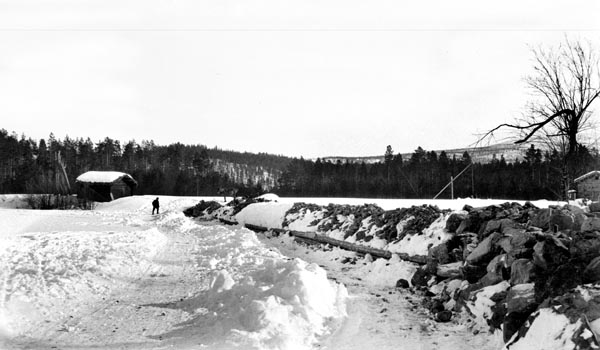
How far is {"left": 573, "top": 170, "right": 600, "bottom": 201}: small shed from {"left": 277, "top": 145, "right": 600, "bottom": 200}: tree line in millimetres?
33141

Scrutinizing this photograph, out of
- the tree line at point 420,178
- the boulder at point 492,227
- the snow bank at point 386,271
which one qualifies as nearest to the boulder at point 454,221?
the boulder at point 492,227

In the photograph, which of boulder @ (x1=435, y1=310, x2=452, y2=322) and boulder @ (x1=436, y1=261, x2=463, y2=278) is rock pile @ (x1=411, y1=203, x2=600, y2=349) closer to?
boulder @ (x1=436, y1=261, x2=463, y2=278)

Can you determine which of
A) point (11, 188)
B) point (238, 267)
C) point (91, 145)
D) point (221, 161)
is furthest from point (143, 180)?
point (238, 267)

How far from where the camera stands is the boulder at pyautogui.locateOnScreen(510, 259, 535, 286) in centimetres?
541

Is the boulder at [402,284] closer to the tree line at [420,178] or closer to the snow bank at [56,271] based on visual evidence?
the snow bank at [56,271]

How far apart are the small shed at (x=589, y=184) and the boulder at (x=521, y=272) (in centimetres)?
2623

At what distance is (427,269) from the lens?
8.25m

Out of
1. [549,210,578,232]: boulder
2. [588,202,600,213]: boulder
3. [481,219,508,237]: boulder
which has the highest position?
[588,202,600,213]: boulder

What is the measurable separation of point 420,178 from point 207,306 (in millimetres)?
83314

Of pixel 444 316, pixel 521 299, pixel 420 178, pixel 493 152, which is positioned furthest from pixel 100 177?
pixel 420 178

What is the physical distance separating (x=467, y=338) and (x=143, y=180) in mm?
82377

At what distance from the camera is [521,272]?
557 centimetres

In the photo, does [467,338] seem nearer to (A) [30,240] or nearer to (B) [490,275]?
(B) [490,275]

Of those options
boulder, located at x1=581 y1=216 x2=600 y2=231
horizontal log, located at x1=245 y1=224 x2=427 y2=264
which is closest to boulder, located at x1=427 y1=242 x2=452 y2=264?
horizontal log, located at x1=245 y1=224 x2=427 y2=264
